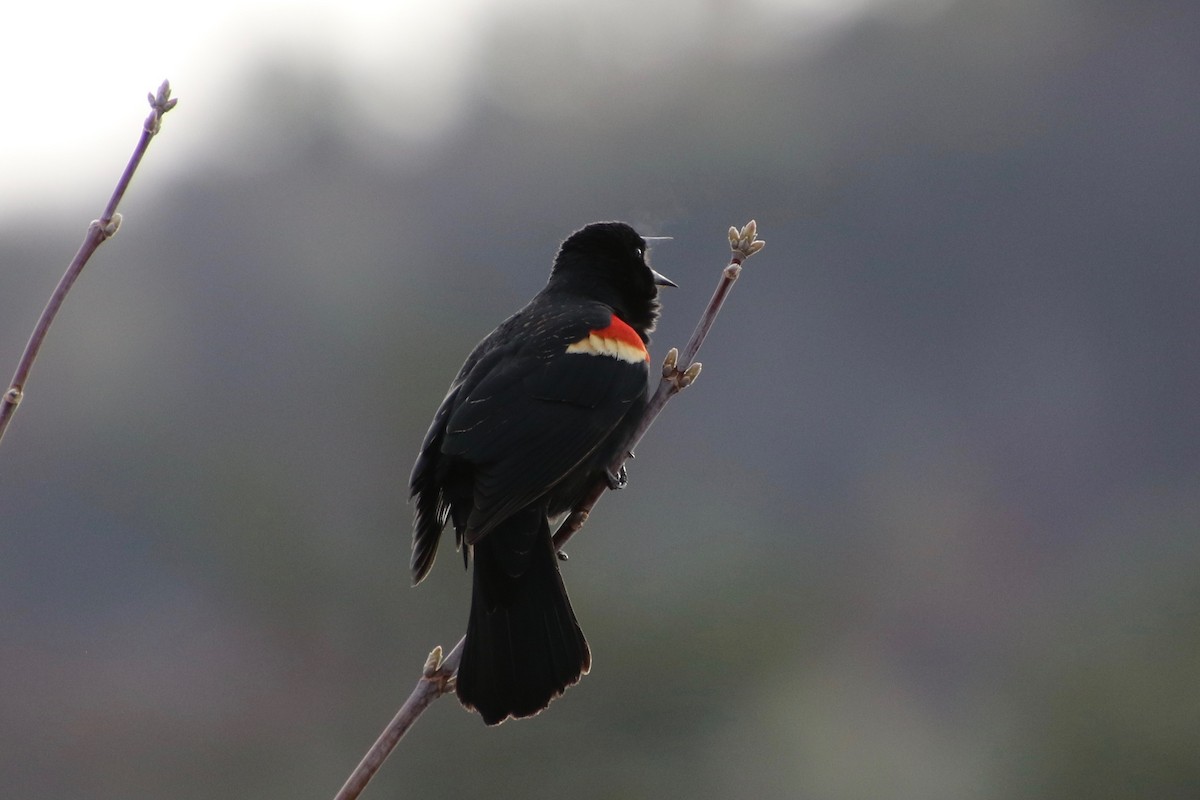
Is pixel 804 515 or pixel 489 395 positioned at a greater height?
pixel 489 395

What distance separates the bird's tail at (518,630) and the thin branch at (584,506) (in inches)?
2.9

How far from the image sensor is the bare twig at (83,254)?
179 cm

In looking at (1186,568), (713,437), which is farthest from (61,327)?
(1186,568)

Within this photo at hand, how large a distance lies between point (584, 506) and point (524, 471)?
291mm

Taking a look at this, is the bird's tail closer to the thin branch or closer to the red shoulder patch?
the thin branch

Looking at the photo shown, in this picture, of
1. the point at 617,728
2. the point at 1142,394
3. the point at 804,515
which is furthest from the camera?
the point at 1142,394

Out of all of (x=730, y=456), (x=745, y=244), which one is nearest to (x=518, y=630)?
(x=745, y=244)

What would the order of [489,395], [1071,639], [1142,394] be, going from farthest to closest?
[1142,394] < [1071,639] < [489,395]

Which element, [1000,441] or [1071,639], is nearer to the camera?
[1071,639]

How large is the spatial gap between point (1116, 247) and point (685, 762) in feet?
49.5

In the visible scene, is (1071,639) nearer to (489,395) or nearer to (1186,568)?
(1186,568)

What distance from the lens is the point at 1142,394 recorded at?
21031mm

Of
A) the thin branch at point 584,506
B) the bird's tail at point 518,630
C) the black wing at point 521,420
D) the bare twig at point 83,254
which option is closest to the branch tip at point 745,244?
the thin branch at point 584,506

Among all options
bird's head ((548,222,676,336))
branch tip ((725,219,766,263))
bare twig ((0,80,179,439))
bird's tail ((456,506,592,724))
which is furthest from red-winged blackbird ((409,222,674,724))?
bare twig ((0,80,179,439))
